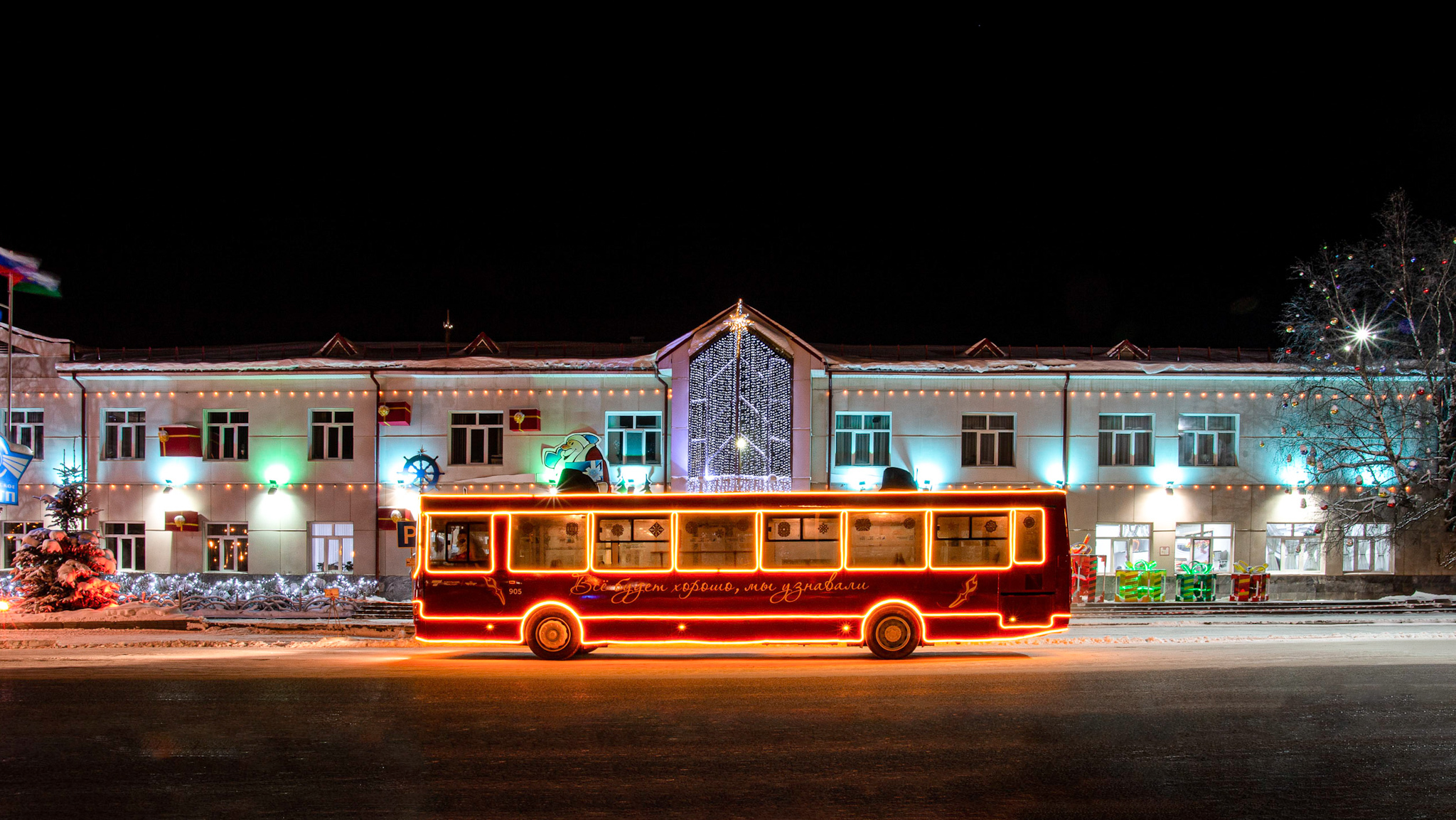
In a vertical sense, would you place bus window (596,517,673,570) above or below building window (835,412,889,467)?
below

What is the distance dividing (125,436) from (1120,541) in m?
30.6

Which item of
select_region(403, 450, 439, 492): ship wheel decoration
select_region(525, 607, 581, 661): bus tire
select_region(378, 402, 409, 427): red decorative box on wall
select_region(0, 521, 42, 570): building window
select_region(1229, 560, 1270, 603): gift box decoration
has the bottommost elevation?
select_region(1229, 560, 1270, 603): gift box decoration

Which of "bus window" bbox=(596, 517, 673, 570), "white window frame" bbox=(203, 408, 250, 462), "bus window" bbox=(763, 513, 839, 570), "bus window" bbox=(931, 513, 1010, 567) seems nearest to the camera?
"bus window" bbox=(931, 513, 1010, 567)

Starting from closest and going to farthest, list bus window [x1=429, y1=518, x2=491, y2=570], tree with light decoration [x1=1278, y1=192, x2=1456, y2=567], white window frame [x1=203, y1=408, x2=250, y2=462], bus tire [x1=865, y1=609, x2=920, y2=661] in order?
bus tire [x1=865, y1=609, x2=920, y2=661] < bus window [x1=429, y1=518, x2=491, y2=570] < tree with light decoration [x1=1278, y1=192, x2=1456, y2=567] < white window frame [x1=203, y1=408, x2=250, y2=462]

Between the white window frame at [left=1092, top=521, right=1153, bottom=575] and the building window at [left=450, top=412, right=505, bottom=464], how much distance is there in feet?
59.5

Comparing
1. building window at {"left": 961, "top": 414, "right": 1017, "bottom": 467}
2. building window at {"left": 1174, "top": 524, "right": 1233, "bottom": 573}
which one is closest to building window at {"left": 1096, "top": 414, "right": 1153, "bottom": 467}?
Answer: building window at {"left": 1174, "top": 524, "right": 1233, "bottom": 573}

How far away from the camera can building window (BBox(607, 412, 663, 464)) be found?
2559 centimetres

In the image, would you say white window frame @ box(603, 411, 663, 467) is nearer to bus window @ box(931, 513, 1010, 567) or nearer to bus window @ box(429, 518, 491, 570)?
bus window @ box(429, 518, 491, 570)

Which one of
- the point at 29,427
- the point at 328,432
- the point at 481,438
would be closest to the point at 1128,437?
the point at 481,438

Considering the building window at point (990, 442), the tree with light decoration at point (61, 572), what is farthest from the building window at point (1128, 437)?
the tree with light decoration at point (61, 572)

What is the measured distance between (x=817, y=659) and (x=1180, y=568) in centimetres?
1594

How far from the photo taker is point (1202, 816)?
658cm

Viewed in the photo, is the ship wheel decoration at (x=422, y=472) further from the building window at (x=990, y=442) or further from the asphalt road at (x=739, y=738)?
the building window at (x=990, y=442)

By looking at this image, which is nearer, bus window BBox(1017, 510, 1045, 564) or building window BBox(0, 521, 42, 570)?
bus window BBox(1017, 510, 1045, 564)
